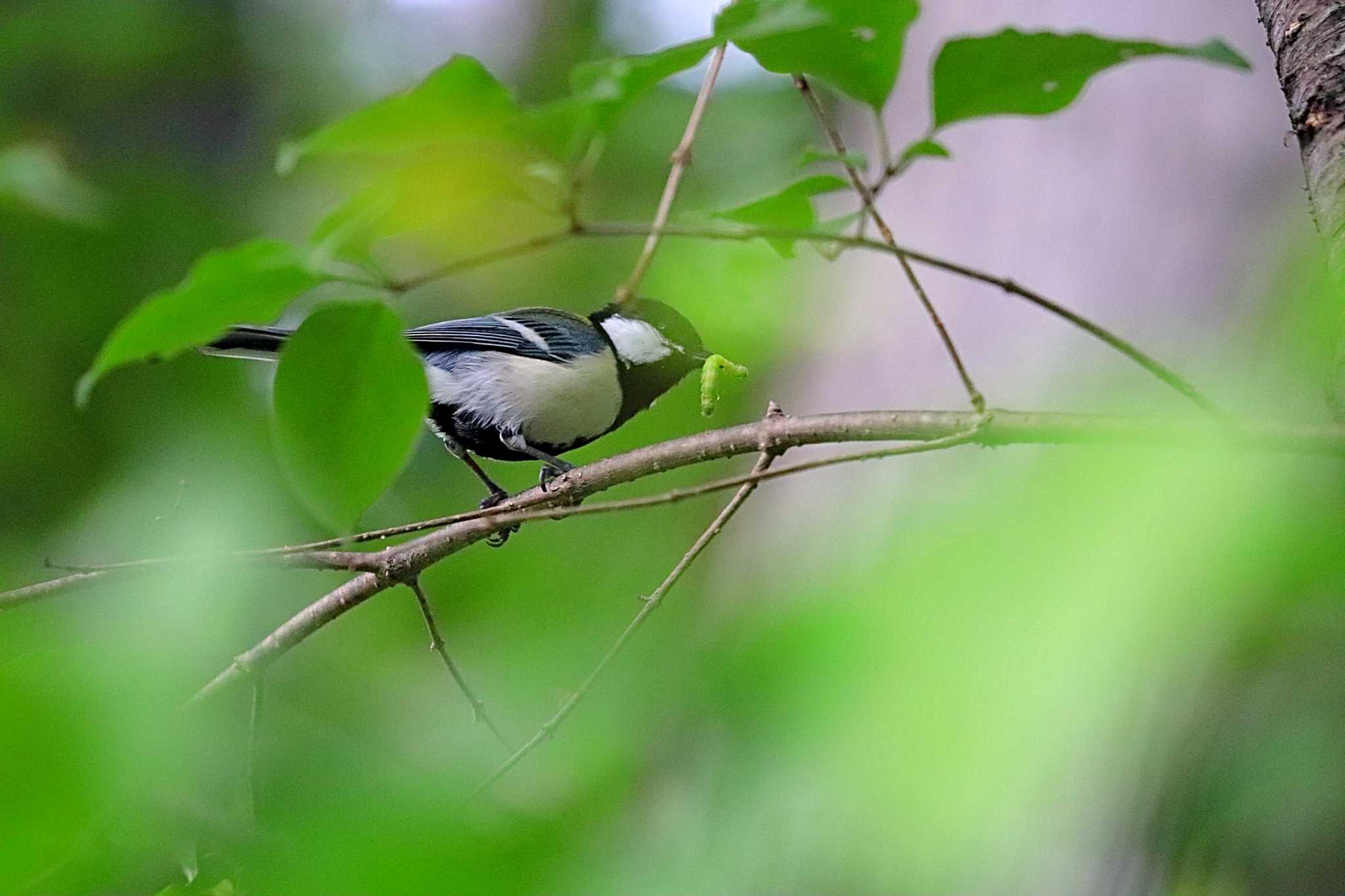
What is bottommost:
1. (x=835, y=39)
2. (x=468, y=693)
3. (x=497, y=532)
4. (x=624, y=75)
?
(x=497, y=532)

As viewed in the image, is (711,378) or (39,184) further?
(39,184)

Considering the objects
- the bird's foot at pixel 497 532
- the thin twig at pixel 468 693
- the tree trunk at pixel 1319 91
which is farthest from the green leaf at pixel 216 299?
the bird's foot at pixel 497 532

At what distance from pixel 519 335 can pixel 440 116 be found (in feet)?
5.63

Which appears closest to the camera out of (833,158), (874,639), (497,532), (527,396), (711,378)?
(874,639)

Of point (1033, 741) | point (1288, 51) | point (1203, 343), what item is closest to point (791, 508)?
point (1288, 51)

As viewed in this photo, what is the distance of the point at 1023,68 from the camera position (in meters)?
0.93

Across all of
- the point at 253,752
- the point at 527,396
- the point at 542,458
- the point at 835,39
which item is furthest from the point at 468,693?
the point at 527,396

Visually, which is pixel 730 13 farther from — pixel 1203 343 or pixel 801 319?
pixel 801 319

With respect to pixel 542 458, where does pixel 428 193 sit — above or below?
above

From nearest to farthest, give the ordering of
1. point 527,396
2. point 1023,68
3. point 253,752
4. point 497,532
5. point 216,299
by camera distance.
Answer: point 253,752, point 216,299, point 1023,68, point 497,532, point 527,396

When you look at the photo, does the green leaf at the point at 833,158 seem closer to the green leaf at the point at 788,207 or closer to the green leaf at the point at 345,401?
the green leaf at the point at 788,207

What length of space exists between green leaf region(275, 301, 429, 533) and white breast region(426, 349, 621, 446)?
150 cm

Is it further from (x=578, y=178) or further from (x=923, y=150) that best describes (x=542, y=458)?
(x=578, y=178)

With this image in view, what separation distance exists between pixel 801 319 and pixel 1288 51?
156 centimetres
